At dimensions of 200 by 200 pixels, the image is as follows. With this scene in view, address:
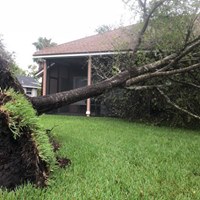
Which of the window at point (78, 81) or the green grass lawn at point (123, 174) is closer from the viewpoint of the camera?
the green grass lawn at point (123, 174)

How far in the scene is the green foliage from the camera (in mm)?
3340

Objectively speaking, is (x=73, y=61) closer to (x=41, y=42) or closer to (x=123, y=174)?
(x=123, y=174)

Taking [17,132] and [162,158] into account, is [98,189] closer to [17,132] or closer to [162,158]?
[17,132]

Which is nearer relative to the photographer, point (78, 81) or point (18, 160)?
point (18, 160)

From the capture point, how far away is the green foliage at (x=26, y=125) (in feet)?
11.0

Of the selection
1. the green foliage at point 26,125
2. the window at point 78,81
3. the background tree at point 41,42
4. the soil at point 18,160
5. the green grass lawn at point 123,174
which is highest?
the background tree at point 41,42

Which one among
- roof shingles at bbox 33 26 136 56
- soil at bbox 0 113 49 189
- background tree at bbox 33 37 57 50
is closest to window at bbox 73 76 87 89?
roof shingles at bbox 33 26 136 56

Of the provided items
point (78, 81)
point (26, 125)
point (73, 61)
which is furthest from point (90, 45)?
point (26, 125)

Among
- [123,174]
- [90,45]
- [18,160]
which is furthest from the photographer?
[90,45]

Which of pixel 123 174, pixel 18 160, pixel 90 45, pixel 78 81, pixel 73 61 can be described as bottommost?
pixel 123 174

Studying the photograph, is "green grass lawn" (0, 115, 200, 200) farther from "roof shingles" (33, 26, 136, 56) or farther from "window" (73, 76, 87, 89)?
"window" (73, 76, 87, 89)

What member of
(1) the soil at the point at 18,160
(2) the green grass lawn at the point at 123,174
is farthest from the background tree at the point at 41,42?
(1) the soil at the point at 18,160

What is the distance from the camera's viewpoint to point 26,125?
3410 millimetres

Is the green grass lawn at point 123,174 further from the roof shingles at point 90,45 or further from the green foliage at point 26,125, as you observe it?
the roof shingles at point 90,45
